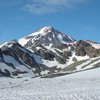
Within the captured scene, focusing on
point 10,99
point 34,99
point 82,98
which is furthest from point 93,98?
point 10,99

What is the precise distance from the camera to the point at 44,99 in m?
32.8

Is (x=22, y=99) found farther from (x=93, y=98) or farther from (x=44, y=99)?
(x=93, y=98)

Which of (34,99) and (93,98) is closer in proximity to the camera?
(93,98)

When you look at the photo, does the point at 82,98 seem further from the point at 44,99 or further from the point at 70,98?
the point at 44,99

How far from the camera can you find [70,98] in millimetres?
32375

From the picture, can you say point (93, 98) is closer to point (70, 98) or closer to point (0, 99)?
point (70, 98)

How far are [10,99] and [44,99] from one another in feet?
12.8

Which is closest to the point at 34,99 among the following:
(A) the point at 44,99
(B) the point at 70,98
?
(A) the point at 44,99

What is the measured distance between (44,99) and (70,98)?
8.55 feet

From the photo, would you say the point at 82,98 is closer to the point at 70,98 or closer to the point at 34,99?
the point at 70,98

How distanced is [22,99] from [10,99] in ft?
4.40

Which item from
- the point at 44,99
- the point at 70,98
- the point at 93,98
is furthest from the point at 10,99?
the point at 93,98

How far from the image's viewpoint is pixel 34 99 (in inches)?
1314

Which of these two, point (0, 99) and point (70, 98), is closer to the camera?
point (70, 98)
